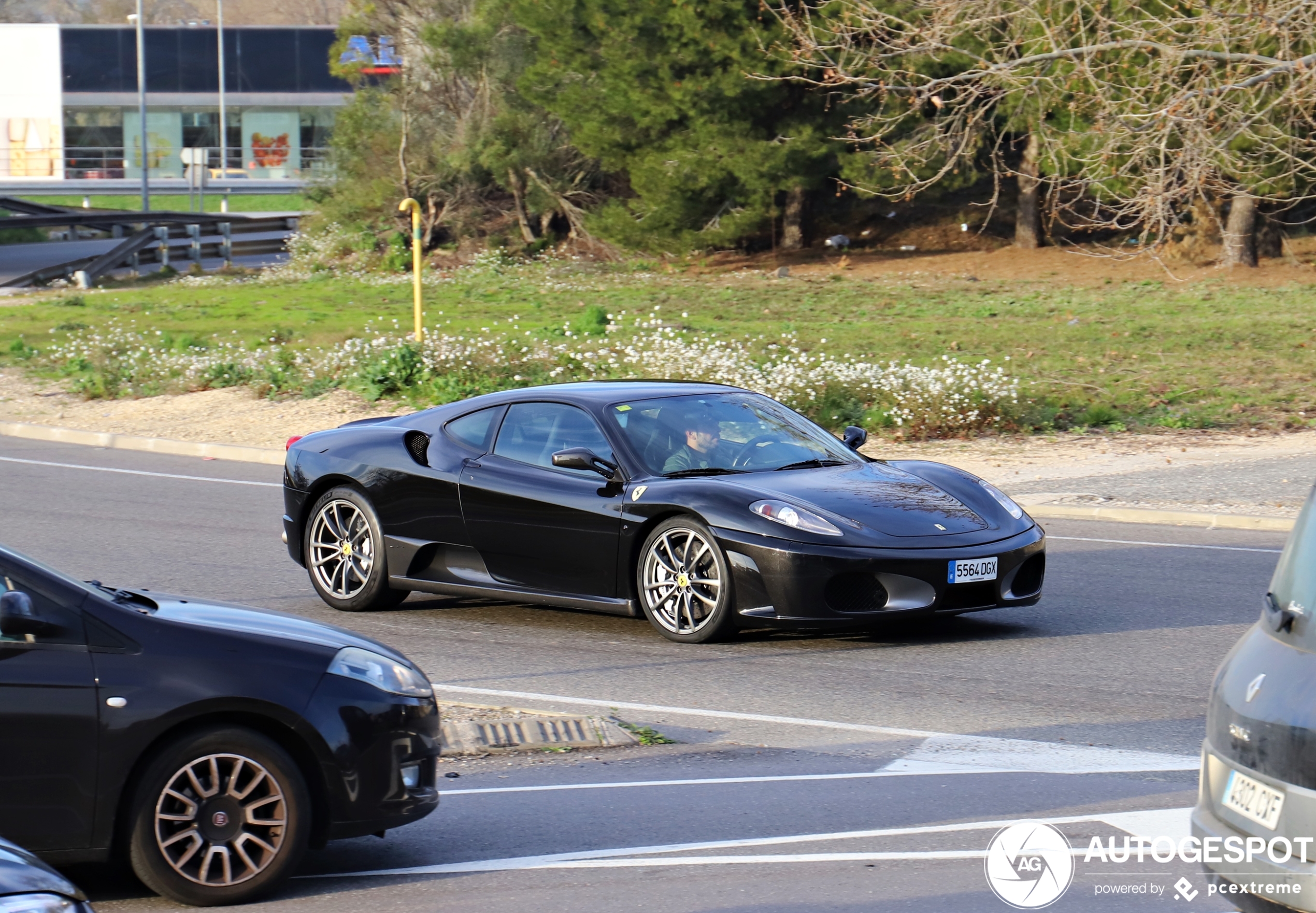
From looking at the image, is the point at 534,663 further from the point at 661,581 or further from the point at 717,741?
the point at 717,741

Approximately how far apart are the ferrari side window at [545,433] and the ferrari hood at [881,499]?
1020 millimetres

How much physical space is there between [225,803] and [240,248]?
4685cm

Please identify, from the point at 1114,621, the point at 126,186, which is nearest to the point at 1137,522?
the point at 1114,621

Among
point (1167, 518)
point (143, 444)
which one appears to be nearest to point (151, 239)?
point (143, 444)

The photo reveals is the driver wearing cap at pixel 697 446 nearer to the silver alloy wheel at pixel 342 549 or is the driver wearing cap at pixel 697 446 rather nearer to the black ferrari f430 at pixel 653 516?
the black ferrari f430 at pixel 653 516

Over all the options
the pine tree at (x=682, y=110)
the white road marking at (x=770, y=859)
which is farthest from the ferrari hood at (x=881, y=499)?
the pine tree at (x=682, y=110)

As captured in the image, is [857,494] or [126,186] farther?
[126,186]

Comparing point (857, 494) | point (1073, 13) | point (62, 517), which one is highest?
point (1073, 13)

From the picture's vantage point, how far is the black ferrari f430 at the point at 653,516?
337 inches

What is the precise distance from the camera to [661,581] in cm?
897

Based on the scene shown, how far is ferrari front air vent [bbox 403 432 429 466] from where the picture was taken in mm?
9914

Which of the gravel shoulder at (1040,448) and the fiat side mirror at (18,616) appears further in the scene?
the gravel shoulder at (1040,448)

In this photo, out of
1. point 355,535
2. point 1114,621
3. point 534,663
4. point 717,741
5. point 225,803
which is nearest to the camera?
point 225,803
